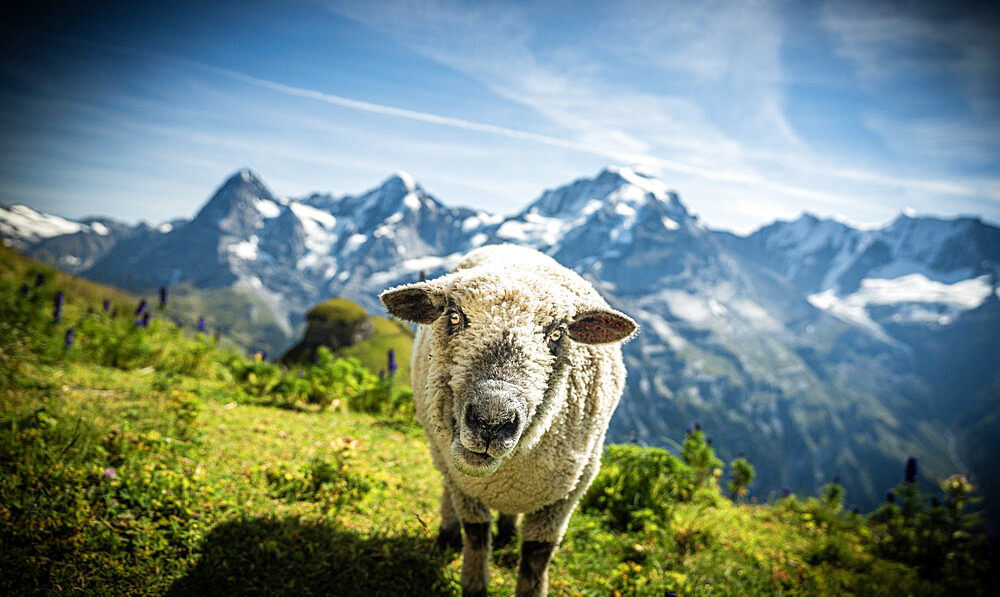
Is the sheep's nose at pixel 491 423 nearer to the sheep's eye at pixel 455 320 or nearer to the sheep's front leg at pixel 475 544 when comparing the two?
the sheep's eye at pixel 455 320

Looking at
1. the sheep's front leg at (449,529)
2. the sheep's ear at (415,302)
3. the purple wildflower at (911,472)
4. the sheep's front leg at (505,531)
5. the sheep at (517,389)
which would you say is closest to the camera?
the sheep at (517,389)

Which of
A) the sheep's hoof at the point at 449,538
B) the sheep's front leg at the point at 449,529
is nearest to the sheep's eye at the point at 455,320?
the sheep's front leg at the point at 449,529

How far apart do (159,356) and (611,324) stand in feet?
33.4

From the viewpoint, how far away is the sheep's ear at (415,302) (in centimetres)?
387

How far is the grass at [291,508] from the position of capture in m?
4.23

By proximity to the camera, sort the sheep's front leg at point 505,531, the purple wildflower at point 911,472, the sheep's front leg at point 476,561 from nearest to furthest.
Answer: the sheep's front leg at point 476,561 < the sheep's front leg at point 505,531 < the purple wildflower at point 911,472

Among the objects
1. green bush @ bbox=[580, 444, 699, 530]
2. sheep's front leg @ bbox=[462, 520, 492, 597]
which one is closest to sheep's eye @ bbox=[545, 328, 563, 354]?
sheep's front leg @ bbox=[462, 520, 492, 597]

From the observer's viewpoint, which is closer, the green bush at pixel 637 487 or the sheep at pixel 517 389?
the sheep at pixel 517 389

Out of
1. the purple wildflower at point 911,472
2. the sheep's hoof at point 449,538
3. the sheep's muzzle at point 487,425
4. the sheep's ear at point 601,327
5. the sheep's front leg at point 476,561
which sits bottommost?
the sheep's hoof at point 449,538

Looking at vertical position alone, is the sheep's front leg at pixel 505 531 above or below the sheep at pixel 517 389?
below

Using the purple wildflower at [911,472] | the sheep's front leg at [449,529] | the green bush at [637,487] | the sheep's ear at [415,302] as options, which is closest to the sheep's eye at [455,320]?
the sheep's ear at [415,302]

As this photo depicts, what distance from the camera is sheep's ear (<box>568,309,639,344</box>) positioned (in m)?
3.96

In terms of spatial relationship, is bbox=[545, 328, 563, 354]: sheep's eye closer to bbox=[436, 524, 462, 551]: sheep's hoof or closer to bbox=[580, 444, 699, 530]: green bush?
bbox=[436, 524, 462, 551]: sheep's hoof

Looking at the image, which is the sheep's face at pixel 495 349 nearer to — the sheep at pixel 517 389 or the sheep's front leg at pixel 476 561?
the sheep at pixel 517 389
